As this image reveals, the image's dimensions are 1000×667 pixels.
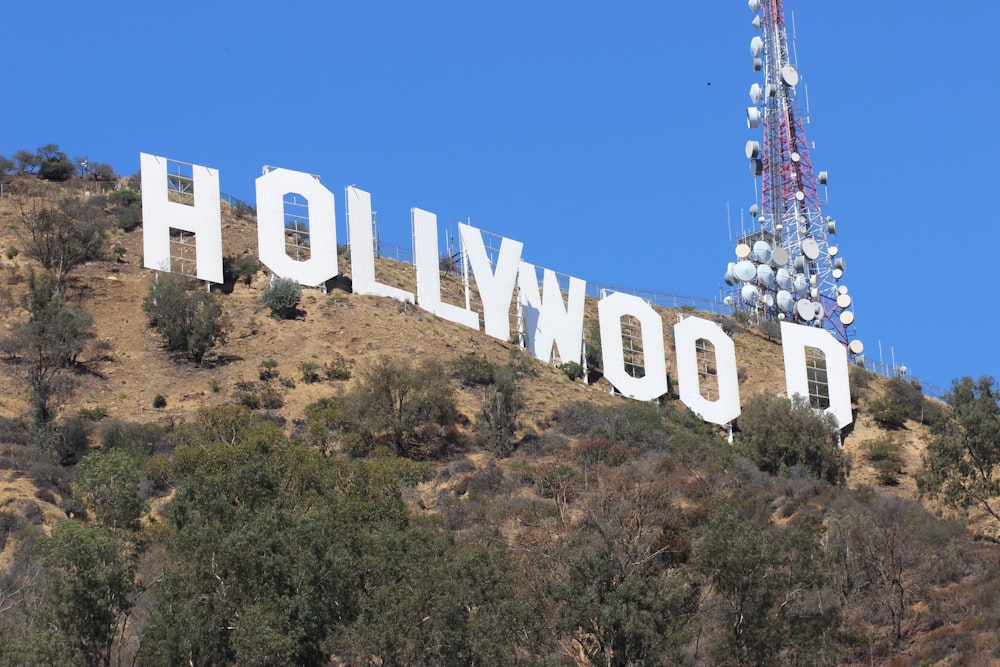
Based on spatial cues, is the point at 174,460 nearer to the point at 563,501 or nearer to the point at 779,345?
the point at 563,501

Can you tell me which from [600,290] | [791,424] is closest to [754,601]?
[791,424]

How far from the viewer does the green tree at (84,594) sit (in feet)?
89.0

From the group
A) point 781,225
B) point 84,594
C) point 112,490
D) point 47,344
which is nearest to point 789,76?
point 781,225

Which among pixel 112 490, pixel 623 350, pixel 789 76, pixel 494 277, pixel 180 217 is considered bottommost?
pixel 112 490

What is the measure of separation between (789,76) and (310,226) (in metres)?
26.0

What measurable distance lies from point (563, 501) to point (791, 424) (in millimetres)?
14012

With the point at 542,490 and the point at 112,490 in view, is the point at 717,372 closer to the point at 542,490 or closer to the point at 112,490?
the point at 542,490

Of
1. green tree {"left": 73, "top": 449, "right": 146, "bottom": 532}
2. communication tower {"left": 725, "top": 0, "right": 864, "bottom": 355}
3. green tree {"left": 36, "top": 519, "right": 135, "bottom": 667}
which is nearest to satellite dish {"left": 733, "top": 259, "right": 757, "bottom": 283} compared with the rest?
communication tower {"left": 725, "top": 0, "right": 864, "bottom": 355}

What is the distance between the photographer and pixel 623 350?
56.3 m

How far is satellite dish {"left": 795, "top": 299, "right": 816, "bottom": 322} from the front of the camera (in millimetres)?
63594

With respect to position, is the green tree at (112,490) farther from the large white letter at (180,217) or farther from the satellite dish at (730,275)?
the satellite dish at (730,275)

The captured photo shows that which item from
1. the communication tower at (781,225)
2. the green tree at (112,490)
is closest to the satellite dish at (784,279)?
the communication tower at (781,225)

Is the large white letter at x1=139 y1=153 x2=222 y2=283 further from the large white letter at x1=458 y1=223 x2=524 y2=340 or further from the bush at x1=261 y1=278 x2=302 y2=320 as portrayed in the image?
the large white letter at x1=458 y1=223 x2=524 y2=340

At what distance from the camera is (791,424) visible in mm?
51531
